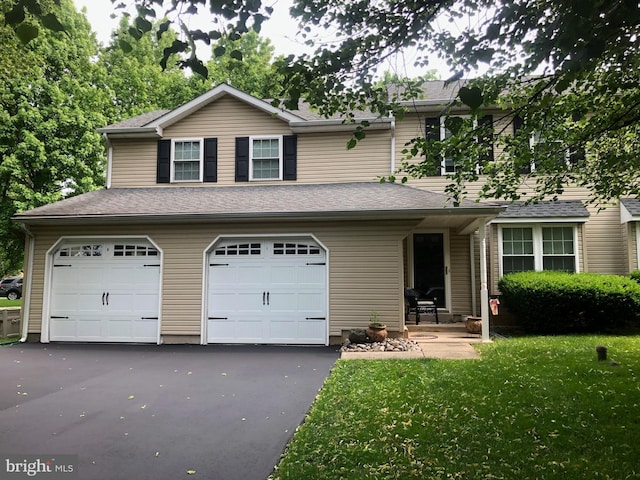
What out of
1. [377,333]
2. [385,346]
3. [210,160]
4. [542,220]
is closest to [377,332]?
[377,333]

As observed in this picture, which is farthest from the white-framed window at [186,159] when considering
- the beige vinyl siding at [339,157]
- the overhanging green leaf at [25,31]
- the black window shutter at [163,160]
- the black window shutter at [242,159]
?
the overhanging green leaf at [25,31]

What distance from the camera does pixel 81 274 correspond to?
9812 millimetres

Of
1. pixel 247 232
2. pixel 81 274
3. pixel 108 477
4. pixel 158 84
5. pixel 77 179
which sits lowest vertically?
pixel 108 477

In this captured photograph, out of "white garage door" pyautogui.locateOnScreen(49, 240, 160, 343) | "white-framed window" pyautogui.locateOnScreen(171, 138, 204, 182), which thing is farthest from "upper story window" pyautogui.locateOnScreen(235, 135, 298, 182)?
"white garage door" pyautogui.locateOnScreen(49, 240, 160, 343)

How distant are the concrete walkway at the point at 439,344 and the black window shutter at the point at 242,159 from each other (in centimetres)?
576

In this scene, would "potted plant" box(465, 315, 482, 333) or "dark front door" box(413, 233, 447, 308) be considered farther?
"dark front door" box(413, 233, 447, 308)

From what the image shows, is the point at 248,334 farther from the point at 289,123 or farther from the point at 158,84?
the point at 158,84

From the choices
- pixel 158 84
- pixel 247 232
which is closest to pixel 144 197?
pixel 247 232

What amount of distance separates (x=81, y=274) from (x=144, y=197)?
2358mm

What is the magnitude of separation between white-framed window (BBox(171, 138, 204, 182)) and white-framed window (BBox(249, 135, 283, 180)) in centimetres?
143

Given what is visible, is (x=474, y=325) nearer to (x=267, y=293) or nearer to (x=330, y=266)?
(x=330, y=266)

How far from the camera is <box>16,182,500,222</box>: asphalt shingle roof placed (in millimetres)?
8914

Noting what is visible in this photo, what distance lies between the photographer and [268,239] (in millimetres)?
9508

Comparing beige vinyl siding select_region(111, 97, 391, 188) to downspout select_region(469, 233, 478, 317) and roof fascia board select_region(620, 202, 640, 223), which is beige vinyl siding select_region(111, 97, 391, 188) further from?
roof fascia board select_region(620, 202, 640, 223)
